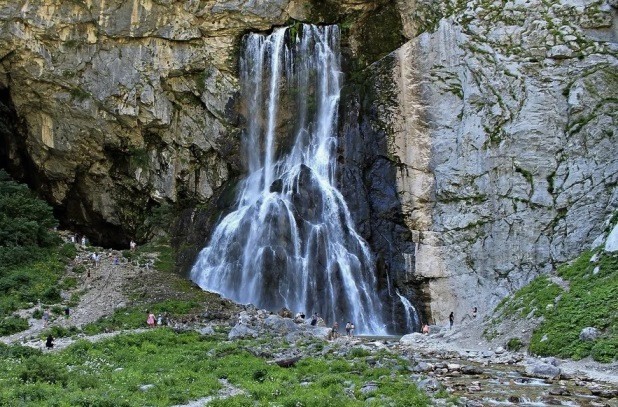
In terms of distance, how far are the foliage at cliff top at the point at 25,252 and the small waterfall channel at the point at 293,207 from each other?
8074 mm

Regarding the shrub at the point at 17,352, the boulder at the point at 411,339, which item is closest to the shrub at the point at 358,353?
the boulder at the point at 411,339

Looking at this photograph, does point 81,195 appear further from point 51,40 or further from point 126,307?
point 126,307

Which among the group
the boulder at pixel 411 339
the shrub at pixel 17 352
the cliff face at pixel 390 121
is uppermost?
the cliff face at pixel 390 121

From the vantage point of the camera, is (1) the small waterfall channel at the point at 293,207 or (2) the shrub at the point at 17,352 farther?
(1) the small waterfall channel at the point at 293,207

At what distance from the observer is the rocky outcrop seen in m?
35.2

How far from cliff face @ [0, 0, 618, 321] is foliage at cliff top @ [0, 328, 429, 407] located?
53.7ft

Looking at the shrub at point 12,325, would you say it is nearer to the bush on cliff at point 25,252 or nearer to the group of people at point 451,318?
the bush on cliff at point 25,252

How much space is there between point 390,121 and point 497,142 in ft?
20.4

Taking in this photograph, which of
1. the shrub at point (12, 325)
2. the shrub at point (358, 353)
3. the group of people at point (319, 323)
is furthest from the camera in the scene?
the group of people at point (319, 323)

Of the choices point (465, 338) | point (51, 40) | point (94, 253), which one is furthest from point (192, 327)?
point (51, 40)

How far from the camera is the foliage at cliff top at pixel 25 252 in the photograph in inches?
1326

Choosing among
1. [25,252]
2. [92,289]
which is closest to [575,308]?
[92,289]

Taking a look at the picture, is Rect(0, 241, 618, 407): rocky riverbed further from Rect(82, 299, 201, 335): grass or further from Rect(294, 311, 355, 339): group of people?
Rect(82, 299, 201, 335): grass

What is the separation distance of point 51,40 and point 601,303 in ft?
115
